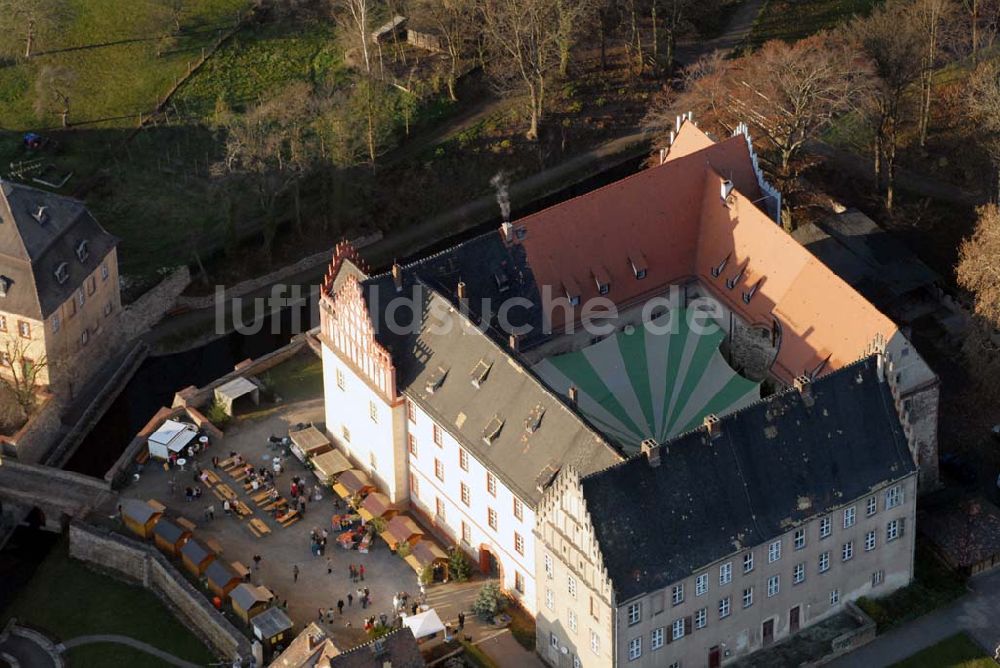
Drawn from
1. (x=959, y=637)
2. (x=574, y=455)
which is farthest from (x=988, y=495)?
(x=574, y=455)

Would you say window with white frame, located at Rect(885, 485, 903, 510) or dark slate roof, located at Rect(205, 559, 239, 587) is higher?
dark slate roof, located at Rect(205, 559, 239, 587)

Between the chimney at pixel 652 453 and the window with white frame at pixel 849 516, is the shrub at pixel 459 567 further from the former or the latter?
the window with white frame at pixel 849 516

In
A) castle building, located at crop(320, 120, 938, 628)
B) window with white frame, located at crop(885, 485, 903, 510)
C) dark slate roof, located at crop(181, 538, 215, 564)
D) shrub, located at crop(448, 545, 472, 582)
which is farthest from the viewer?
dark slate roof, located at crop(181, 538, 215, 564)

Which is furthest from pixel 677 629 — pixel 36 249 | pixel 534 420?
pixel 36 249

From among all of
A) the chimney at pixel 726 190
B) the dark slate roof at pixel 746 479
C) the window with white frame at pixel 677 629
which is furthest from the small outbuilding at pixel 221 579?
the chimney at pixel 726 190

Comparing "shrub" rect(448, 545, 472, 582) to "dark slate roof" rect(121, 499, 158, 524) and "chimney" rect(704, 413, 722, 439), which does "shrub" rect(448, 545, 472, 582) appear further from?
"chimney" rect(704, 413, 722, 439)

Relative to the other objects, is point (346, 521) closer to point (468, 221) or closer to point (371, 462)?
point (371, 462)

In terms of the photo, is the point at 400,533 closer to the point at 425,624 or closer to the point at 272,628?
the point at 425,624

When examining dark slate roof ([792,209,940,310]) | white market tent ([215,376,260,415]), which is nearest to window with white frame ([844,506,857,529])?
dark slate roof ([792,209,940,310])
